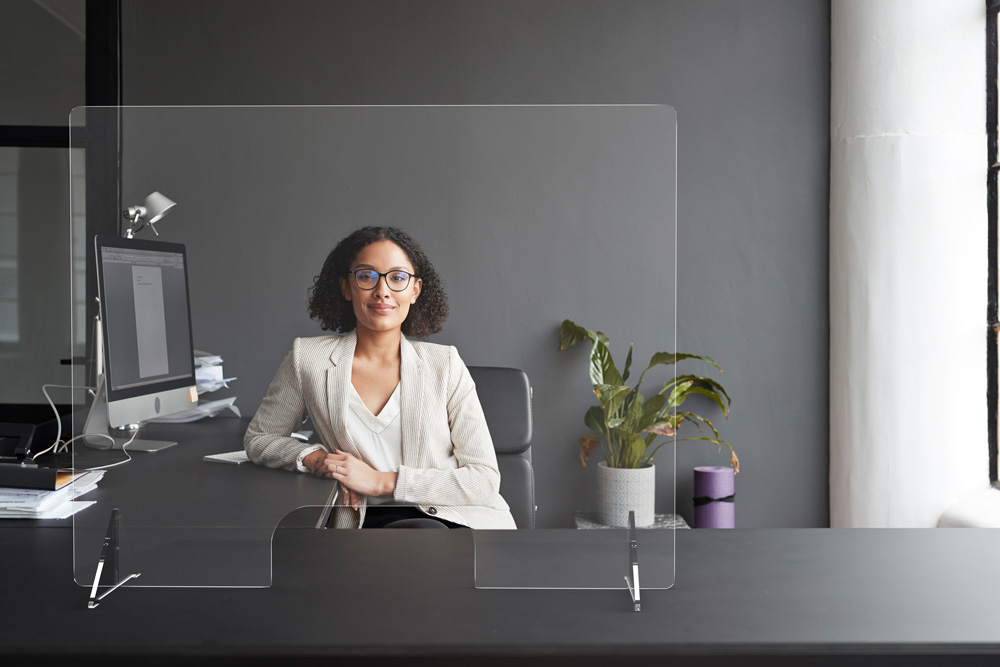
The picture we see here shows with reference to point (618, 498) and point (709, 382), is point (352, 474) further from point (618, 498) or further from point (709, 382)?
point (709, 382)

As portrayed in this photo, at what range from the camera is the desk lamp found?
3.23 ft

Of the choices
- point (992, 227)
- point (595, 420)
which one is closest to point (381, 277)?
point (595, 420)

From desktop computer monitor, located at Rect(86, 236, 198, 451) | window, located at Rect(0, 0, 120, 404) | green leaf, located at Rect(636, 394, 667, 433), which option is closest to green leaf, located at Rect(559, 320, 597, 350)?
green leaf, located at Rect(636, 394, 667, 433)

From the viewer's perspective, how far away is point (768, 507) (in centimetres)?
336

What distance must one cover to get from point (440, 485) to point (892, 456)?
2600 mm

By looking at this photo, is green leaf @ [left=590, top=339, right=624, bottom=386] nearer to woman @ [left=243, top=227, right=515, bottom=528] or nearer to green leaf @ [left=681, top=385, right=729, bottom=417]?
woman @ [left=243, top=227, right=515, bottom=528]

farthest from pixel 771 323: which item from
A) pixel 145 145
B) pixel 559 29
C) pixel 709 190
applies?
pixel 145 145

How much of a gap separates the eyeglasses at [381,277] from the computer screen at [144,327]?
9.2 inches

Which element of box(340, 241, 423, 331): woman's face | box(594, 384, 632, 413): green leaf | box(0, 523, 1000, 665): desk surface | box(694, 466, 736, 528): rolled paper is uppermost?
box(340, 241, 423, 331): woman's face

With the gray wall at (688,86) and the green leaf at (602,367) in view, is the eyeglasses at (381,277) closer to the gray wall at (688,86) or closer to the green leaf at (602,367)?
the green leaf at (602,367)

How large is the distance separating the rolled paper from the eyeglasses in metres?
2.45

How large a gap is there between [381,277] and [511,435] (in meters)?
0.26

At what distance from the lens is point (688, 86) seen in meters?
3.29

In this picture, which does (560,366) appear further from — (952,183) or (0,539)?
(952,183)
